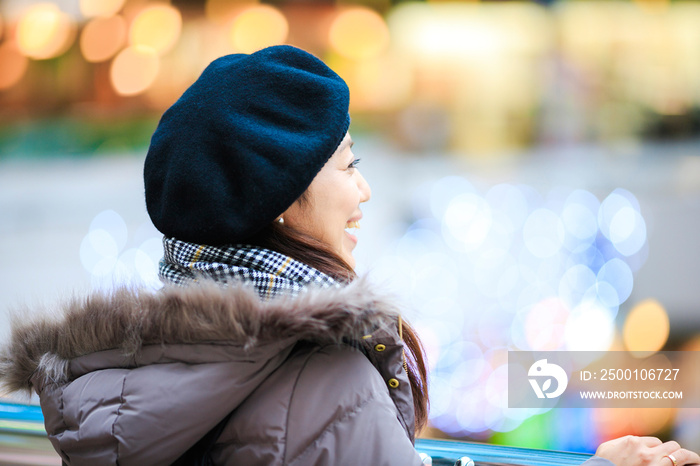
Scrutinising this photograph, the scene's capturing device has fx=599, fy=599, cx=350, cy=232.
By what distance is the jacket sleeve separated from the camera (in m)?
0.74

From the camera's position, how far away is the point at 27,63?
5.50 m

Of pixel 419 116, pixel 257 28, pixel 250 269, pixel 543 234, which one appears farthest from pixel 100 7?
pixel 250 269

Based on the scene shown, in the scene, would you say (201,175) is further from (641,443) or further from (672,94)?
(672,94)

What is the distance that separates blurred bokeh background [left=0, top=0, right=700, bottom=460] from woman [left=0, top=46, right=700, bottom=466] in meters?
3.61

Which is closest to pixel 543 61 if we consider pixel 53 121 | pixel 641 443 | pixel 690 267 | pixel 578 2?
pixel 578 2

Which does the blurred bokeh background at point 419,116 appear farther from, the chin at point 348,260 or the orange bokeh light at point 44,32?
the chin at point 348,260

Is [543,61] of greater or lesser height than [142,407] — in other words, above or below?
above

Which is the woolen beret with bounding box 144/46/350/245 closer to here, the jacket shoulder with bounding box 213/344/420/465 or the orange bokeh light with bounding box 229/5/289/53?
the jacket shoulder with bounding box 213/344/420/465

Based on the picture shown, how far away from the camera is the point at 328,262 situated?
3.10ft

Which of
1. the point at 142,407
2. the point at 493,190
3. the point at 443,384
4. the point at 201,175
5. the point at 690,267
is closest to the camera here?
the point at 142,407

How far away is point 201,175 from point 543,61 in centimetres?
521

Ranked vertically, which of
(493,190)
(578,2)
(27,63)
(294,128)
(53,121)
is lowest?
(53,121)

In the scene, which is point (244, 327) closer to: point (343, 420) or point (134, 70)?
point (343, 420)

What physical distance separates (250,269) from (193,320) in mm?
127
